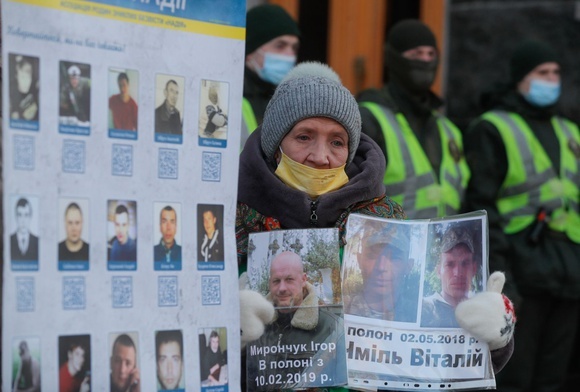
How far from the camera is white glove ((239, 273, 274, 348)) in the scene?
10.5ft

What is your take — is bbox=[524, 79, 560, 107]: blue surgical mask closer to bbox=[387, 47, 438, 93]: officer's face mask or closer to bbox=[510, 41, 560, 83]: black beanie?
bbox=[510, 41, 560, 83]: black beanie

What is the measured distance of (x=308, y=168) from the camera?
3.64 metres

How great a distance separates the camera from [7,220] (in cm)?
264

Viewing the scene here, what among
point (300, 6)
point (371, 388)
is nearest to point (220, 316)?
point (371, 388)

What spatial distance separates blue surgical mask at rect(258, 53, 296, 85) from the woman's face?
249 centimetres

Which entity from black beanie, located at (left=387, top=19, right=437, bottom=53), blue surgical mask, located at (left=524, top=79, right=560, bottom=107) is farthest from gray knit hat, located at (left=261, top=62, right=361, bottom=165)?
blue surgical mask, located at (left=524, top=79, right=560, bottom=107)

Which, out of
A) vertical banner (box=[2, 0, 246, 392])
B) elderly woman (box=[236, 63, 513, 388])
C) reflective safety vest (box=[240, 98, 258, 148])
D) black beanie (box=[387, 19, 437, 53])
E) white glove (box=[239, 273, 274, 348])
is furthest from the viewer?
black beanie (box=[387, 19, 437, 53])

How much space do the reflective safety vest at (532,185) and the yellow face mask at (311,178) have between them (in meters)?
3.02

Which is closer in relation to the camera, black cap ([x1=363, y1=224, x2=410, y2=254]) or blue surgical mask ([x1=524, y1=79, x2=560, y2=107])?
black cap ([x1=363, y1=224, x2=410, y2=254])

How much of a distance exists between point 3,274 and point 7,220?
0.12m

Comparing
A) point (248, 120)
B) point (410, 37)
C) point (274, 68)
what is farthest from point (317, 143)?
point (410, 37)

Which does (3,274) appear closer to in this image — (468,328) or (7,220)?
(7,220)

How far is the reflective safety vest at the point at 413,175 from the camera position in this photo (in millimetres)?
5926

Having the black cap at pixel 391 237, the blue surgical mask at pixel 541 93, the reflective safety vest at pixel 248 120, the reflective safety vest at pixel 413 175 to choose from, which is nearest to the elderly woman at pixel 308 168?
the black cap at pixel 391 237
